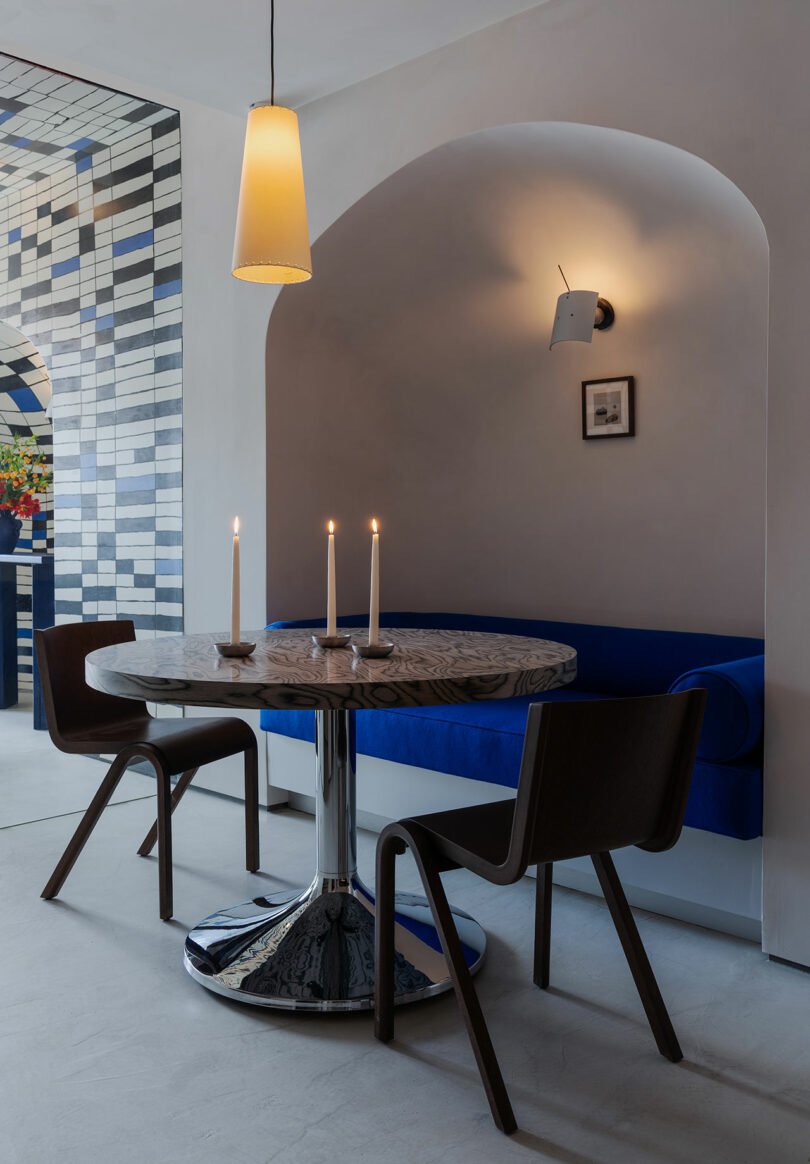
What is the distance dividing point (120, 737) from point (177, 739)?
0.18 metres

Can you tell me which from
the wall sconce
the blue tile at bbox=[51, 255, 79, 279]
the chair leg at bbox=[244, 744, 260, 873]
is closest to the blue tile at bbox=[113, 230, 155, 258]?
the blue tile at bbox=[51, 255, 79, 279]

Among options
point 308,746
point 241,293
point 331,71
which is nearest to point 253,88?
point 331,71

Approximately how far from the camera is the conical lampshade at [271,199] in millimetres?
2311

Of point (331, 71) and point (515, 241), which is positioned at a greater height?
point (331, 71)

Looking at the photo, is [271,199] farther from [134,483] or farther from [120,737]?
[134,483]

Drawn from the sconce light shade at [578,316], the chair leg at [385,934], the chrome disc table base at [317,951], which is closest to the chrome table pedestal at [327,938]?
the chrome disc table base at [317,951]

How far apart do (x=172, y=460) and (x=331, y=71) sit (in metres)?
1.72

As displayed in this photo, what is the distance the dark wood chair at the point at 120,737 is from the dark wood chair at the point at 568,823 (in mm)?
988

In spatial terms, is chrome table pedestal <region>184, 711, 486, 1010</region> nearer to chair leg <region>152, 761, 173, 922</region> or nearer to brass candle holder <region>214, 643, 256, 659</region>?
chair leg <region>152, 761, 173, 922</region>

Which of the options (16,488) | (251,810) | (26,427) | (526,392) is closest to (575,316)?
(526,392)

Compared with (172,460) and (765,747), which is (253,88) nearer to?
(172,460)

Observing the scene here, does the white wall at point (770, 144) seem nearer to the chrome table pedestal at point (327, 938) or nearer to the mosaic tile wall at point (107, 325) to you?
the chrome table pedestal at point (327, 938)

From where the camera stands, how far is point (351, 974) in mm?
2328

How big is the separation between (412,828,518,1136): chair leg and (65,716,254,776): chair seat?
3.59 feet
